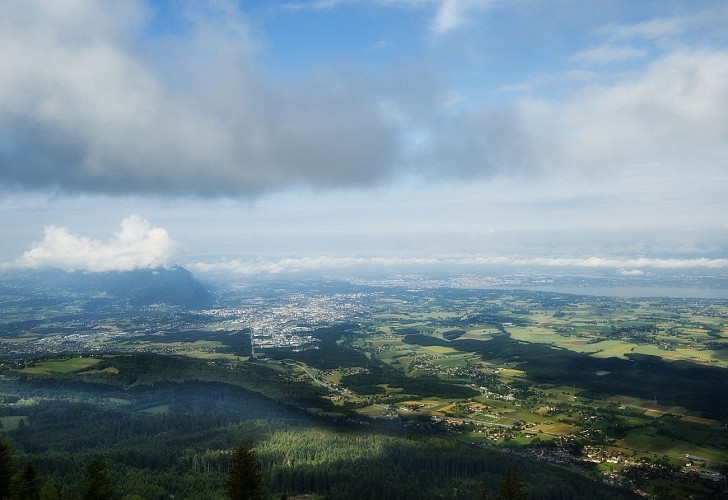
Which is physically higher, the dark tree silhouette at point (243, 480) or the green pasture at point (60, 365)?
the dark tree silhouette at point (243, 480)

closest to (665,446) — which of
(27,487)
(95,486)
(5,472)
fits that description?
(95,486)

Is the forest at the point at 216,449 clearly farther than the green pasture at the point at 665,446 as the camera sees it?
No

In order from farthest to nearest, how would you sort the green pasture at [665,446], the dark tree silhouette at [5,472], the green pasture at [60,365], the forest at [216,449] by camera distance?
the green pasture at [60,365], the green pasture at [665,446], the forest at [216,449], the dark tree silhouette at [5,472]

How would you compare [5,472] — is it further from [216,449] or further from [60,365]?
[60,365]

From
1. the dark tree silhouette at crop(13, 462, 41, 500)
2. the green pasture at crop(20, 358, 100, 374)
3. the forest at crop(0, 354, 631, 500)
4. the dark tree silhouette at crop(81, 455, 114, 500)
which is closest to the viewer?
the dark tree silhouette at crop(13, 462, 41, 500)

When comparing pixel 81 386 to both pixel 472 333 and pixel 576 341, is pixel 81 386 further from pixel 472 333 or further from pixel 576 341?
pixel 576 341

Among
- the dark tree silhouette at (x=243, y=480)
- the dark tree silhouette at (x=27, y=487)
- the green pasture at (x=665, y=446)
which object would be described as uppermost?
the dark tree silhouette at (x=243, y=480)

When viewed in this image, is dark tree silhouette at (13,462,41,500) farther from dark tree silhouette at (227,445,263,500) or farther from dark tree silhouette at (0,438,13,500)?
dark tree silhouette at (227,445,263,500)

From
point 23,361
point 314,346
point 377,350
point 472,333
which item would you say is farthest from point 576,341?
point 23,361

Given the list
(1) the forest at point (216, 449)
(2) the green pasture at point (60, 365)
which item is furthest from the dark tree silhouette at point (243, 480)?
(2) the green pasture at point (60, 365)

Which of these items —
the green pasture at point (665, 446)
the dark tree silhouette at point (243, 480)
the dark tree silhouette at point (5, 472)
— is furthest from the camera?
the green pasture at point (665, 446)

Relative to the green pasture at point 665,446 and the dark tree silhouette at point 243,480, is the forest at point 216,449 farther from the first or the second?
the green pasture at point 665,446

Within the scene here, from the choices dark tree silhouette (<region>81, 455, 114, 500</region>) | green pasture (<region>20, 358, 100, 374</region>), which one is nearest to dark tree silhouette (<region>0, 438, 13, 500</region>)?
dark tree silhouette (<region>81, 455, 114, 500</region>)
